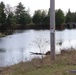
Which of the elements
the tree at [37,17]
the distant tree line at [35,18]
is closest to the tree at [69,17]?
the distant tree line at [35,18]

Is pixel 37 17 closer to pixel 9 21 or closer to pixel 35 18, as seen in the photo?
pixel 35 18

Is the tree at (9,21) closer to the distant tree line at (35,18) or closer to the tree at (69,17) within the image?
the distant tree line at (35,18)

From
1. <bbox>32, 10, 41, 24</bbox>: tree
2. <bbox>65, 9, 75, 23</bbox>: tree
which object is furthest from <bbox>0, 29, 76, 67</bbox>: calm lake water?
<bbox>65, 9, 75, 23</bbox>: tree

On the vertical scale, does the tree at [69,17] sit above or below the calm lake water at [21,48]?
above

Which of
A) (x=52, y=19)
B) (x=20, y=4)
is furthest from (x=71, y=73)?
(x=20, y=4)

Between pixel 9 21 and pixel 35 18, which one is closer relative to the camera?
pixel 9 21

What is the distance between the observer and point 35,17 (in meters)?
104

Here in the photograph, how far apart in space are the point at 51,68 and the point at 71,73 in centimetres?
125

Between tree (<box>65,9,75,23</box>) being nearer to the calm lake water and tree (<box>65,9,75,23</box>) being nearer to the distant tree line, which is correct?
the distant tree line

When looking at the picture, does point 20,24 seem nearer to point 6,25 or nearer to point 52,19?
point 6,25

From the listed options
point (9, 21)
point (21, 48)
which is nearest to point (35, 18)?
point (9, 21)

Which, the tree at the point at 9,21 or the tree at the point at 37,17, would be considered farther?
the tree at the point at 37,17

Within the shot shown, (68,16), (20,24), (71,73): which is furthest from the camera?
(68,16)

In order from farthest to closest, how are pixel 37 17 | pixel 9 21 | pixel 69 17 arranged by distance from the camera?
pixel 69 17 → pixel 37 17 → pixel 9 21
